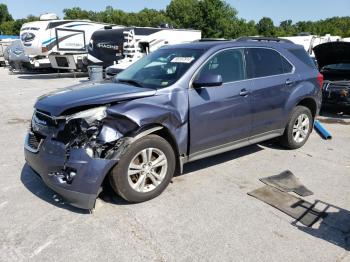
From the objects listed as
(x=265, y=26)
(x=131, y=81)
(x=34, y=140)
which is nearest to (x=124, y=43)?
(x=131, y=81)

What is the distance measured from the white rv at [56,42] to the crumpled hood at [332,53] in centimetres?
1204

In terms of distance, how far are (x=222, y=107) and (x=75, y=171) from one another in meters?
2.03

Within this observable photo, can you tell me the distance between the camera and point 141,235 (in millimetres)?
3377

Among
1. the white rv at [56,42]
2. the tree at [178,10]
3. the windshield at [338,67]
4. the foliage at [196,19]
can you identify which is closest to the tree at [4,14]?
the foliage at [196,19]

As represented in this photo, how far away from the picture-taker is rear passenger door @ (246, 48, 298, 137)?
5047mm

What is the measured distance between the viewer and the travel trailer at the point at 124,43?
15.6m

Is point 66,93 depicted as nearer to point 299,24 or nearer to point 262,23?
point 262,23

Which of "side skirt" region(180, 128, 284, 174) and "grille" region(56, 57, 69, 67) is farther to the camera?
"grille" region(56, 57, 69, 67)

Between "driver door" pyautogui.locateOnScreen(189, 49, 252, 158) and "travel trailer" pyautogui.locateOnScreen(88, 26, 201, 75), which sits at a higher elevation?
"travel trailer" pyautogui.locateOnScreen(88, 26, 201, 75)

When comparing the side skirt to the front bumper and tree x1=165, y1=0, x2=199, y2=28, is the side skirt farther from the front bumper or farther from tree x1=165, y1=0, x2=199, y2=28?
tree x1=165, y1=0, x2=199, y2=28

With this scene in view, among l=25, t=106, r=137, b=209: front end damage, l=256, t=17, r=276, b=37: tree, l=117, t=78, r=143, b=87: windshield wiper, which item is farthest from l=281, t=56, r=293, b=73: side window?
l=256, t=17, r=276, b=37: tree

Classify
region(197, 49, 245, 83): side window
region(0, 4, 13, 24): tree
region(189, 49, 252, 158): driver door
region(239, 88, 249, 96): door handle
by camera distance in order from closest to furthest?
region(189, 49, 252, 158): driver door < region(197, 49, 245, 83): side window < region(239, 88, 249, 96): door handle < region(0, 4, 13, 24): tree

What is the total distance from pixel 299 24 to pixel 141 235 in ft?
426

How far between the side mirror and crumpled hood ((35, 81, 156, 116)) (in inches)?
22.1
